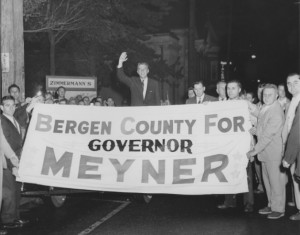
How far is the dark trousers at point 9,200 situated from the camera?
6.12m

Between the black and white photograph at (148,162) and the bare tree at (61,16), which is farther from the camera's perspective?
the bare tree at (61,16)

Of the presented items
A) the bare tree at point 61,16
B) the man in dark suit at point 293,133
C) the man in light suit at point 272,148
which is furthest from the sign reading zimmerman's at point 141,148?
the bare tree at point 61,16

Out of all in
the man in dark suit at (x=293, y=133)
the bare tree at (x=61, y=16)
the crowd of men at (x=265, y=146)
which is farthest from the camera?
the bare tree at (x=61, y=16)

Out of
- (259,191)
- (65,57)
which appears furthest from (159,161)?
(65,57)

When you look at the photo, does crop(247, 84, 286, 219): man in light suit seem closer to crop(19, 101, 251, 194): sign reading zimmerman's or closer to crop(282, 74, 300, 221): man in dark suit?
crop(282, 74, 300, 221): man in dark suit

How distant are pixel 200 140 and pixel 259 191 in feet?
8.38

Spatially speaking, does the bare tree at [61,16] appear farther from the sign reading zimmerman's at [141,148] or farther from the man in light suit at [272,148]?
the man in light suit at [272,148]

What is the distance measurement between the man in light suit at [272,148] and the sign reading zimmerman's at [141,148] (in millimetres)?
231

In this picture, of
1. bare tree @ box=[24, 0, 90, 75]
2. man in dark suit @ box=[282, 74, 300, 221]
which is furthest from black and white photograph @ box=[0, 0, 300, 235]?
bare tree @ box=[24, 0, 90, 75]

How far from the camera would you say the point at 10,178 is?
6.20 meters

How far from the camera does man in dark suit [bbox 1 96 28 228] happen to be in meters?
6.12

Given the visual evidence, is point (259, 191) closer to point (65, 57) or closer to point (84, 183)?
point (84, 183)

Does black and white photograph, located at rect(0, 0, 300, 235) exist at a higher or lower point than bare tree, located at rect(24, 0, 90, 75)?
lower

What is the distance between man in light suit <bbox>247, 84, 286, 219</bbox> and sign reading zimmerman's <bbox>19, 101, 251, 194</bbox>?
231 millimetres
